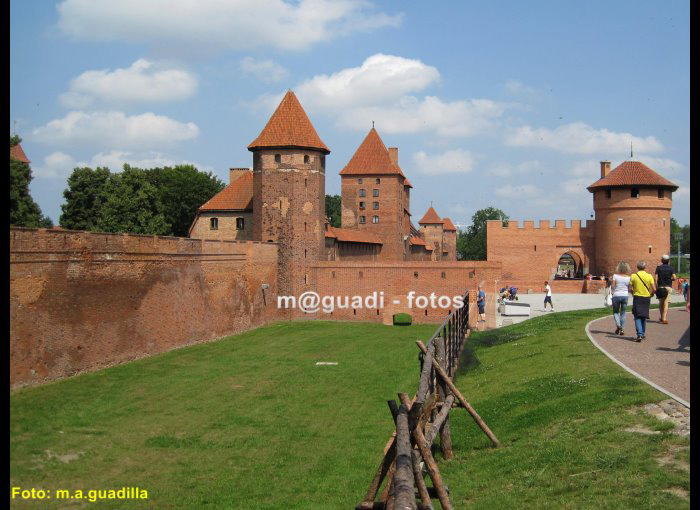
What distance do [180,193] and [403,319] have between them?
24.5 metres

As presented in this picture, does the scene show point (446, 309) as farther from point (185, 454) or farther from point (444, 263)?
point (185, 454)

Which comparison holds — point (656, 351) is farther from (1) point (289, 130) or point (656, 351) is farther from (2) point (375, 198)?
(2) point (375, 198)

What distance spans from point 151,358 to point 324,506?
13661 millimetres

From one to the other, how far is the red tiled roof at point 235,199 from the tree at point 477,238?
60347 millimetres

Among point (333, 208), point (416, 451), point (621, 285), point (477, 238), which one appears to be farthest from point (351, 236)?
point (477, 238)

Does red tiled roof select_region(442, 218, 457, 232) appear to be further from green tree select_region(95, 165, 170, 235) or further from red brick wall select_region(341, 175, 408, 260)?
green tree select_region(95, 165, 170, 235)

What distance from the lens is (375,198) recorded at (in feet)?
174

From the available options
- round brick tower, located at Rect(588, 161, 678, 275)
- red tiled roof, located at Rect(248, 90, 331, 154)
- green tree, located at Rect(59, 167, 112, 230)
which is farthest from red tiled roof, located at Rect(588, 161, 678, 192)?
green tree, located at Rect(59, 167, 112, 230)

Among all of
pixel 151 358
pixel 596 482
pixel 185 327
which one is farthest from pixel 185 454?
pixel 185 327

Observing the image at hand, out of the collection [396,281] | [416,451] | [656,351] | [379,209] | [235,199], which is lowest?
[416,451]

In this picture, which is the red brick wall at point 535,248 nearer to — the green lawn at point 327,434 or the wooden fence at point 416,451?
the green lawn at point 327,434

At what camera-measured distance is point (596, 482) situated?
666 centimetres

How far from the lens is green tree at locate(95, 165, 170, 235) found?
41.0 metres

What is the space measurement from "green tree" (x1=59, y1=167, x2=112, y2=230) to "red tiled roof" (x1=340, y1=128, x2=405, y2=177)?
1864 centimetres
